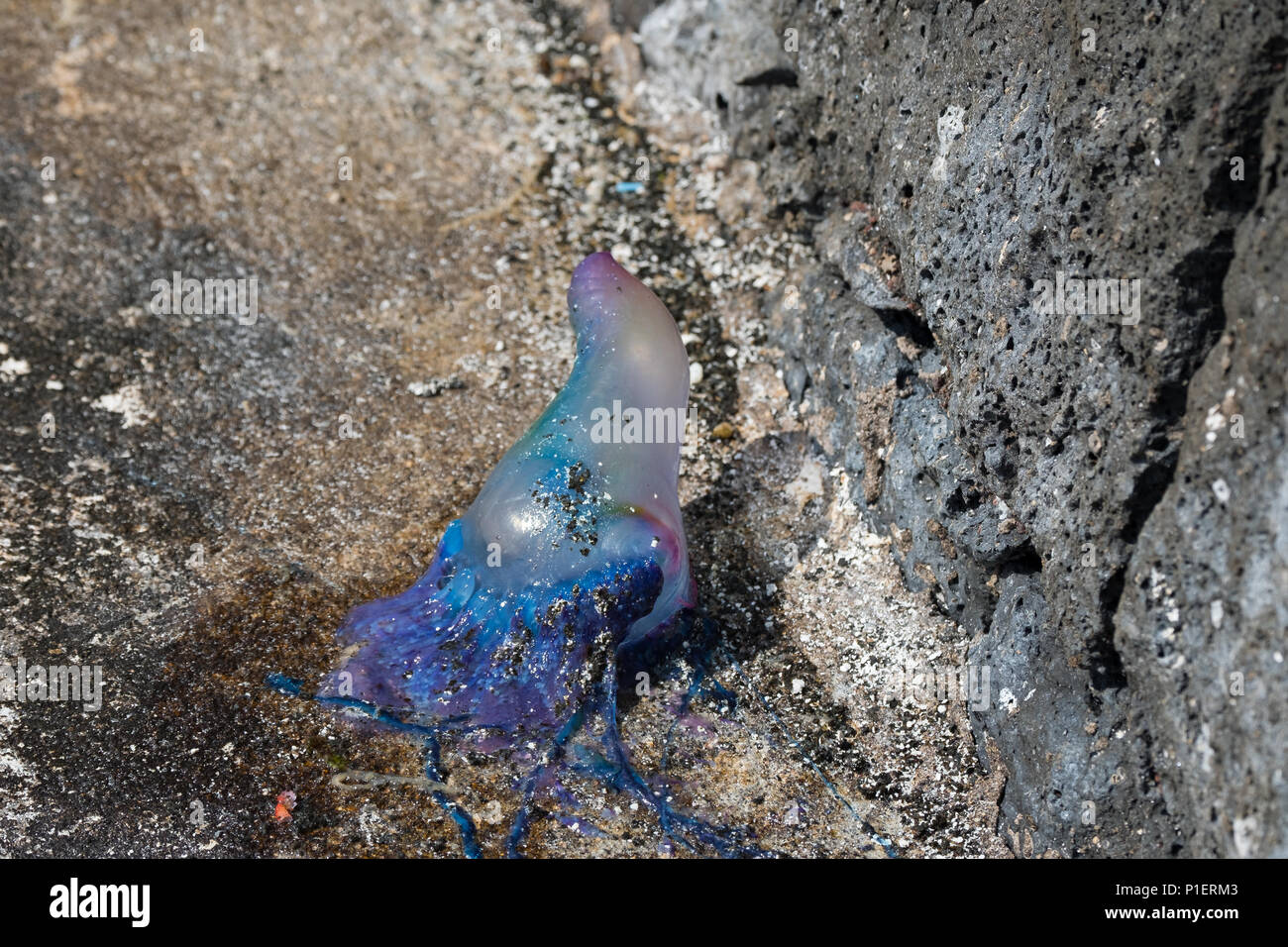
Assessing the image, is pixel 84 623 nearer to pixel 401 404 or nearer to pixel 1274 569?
pixel 401 404

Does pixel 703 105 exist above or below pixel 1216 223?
above

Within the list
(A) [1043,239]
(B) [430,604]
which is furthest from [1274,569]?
(B) [430,604]
